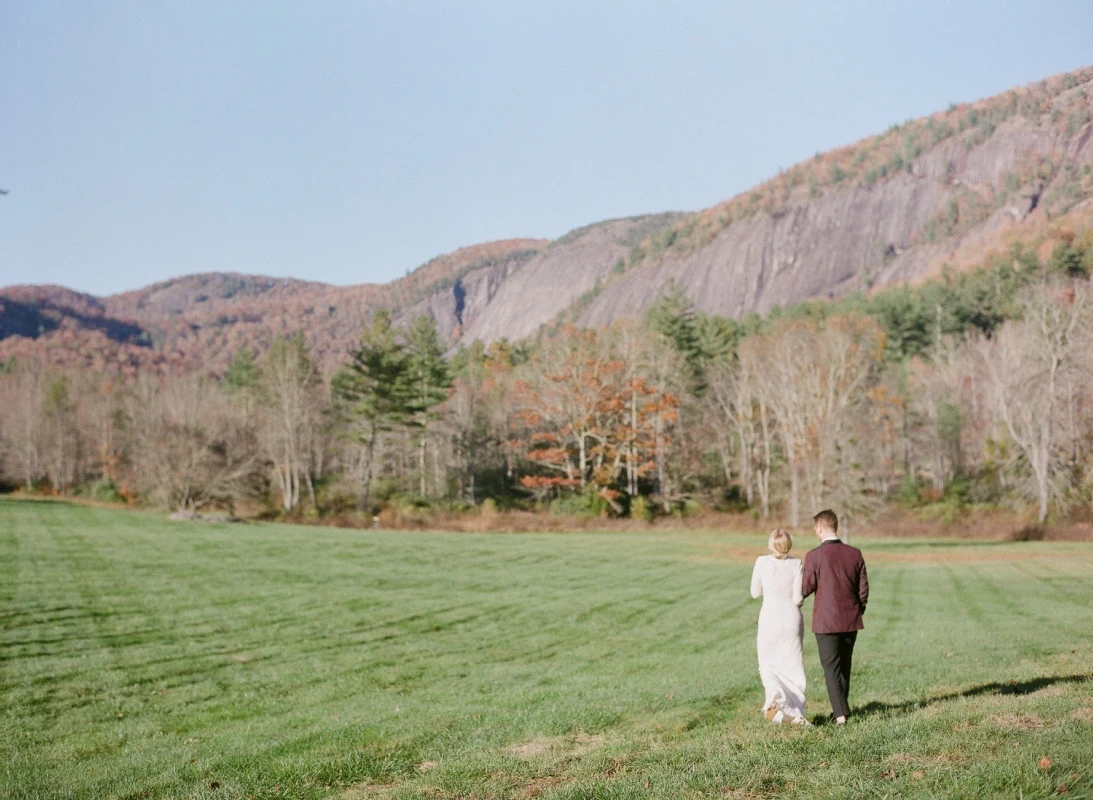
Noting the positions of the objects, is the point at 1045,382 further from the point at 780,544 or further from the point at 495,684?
the point at 780,544

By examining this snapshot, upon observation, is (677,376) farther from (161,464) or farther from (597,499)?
(161,464)

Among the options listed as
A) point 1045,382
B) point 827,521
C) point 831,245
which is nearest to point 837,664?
point 827,521

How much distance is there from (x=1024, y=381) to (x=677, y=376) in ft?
78.8

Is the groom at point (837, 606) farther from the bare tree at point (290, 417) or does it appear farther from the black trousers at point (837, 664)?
the bare tree at point (290, 417)

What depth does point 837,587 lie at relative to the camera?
7070 mm

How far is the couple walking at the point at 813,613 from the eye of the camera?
278 inches

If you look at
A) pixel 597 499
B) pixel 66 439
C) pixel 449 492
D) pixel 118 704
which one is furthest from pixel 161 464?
pixel 118 704

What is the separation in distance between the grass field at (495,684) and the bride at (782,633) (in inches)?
16.9

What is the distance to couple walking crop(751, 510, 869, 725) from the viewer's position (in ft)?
23.2

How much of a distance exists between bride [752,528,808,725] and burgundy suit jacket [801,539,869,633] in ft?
0.57

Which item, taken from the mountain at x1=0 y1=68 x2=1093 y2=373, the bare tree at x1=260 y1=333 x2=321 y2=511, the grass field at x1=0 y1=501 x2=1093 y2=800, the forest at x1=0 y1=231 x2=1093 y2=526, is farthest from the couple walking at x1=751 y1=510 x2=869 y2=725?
the mountain at x1=0 y1=68 x2=1093 y2=373

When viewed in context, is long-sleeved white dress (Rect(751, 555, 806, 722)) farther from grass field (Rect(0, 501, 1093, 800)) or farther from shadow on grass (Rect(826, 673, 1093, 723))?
shadow on grass (Rect(826, 673, 1093, 723))

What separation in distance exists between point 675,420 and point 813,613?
52.2 meters

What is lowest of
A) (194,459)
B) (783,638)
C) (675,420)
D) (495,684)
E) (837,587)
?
(495,684)
